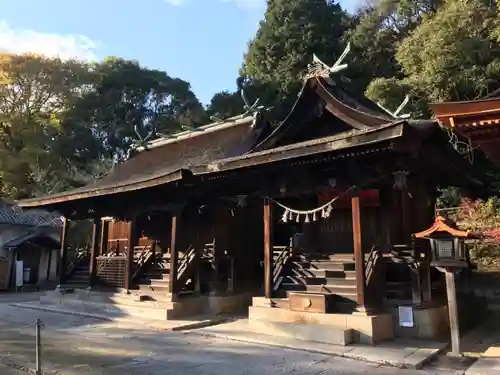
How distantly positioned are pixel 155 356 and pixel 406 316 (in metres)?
5.11

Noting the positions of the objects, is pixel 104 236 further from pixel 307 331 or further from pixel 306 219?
pixel 307 331

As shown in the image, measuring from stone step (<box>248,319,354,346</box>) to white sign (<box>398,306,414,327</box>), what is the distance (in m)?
1.26

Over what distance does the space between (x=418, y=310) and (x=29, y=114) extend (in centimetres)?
3210

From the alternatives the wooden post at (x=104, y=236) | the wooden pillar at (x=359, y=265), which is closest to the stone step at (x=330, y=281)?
the wooden pillar at (x=359, y=265)

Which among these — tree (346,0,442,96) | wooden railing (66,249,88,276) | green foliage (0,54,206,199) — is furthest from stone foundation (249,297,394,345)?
tree (346,0,442,96)

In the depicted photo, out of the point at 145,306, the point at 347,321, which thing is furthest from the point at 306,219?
the point at 145,306

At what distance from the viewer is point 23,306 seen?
1508cm

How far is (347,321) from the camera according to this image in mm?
8672

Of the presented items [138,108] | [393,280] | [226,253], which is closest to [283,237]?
[226,253]

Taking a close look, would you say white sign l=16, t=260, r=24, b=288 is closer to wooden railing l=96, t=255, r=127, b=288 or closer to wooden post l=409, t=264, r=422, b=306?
wooden railing l=96, t=255, r=127, b=288

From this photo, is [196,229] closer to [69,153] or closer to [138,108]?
[69,153]

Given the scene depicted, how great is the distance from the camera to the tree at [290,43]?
30.2 meters

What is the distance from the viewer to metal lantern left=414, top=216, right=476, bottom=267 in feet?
25.0

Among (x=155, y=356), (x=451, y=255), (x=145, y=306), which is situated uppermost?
(x=451, y=255)
